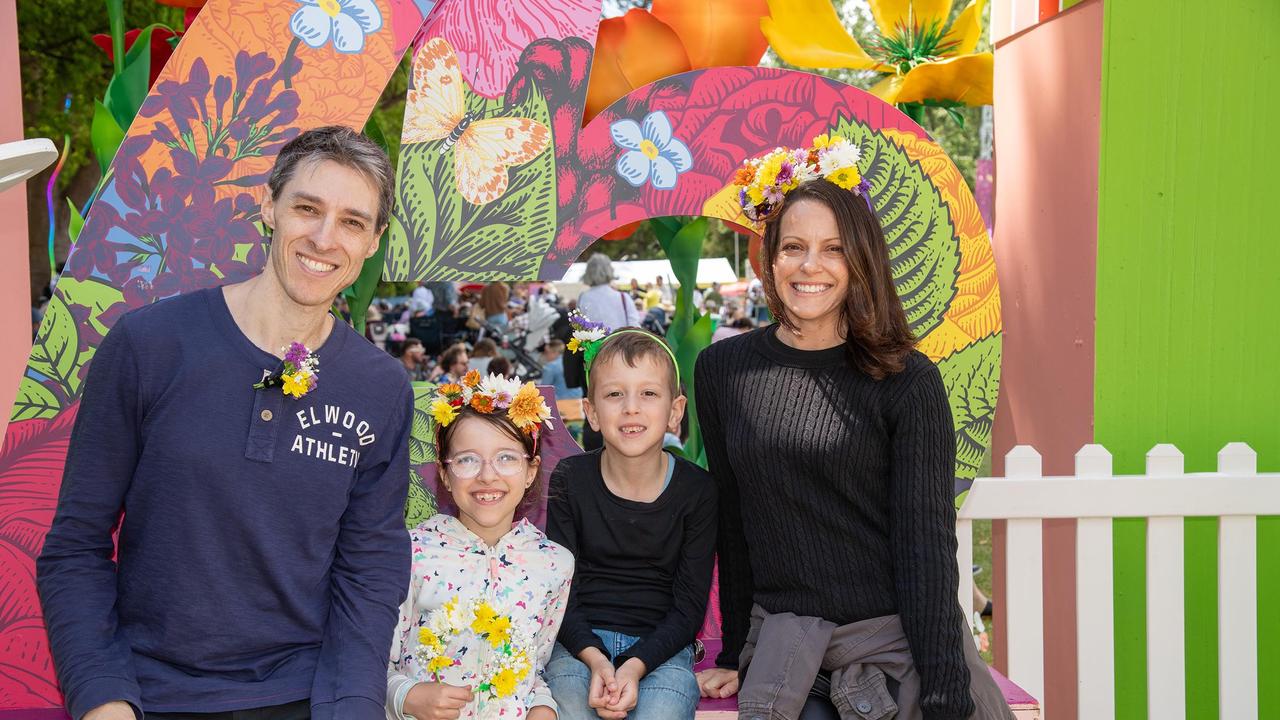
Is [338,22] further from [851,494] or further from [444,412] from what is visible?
[851,494]

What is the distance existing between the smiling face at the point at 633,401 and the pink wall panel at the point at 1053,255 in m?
1.69

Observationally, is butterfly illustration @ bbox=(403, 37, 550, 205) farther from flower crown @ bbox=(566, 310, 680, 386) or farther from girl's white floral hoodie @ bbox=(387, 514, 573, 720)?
girl's white floral hoodie @ bbox=(387, 514, 573, 720)

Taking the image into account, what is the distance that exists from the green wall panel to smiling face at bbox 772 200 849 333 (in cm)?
159

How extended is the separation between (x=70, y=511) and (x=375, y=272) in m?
1.46

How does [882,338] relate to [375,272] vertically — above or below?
below

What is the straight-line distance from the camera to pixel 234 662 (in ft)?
7.83

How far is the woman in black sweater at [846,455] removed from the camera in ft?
8.62

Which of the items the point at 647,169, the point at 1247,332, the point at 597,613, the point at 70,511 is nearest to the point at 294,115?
the point at 647,169

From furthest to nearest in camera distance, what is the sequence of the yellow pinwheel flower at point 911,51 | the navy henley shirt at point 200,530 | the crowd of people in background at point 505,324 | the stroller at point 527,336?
the stroller at point 527,336
the crowd of people in background at point 505,324
the yellow pinwheel flower at point 911,51
the navy henley shirt at point 200,530

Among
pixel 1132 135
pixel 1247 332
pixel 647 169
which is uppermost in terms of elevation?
pixel 1132 135

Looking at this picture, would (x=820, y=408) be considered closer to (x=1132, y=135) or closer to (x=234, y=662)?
(x=234, y=662)

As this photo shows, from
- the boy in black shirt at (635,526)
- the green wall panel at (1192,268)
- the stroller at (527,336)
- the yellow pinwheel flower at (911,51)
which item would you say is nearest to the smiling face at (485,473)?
the boy in black shirt at (635,526)

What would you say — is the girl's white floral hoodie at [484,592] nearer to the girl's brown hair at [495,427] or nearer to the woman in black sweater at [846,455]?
the girl's brown hair at [495,427]

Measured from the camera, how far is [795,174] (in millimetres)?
2863
